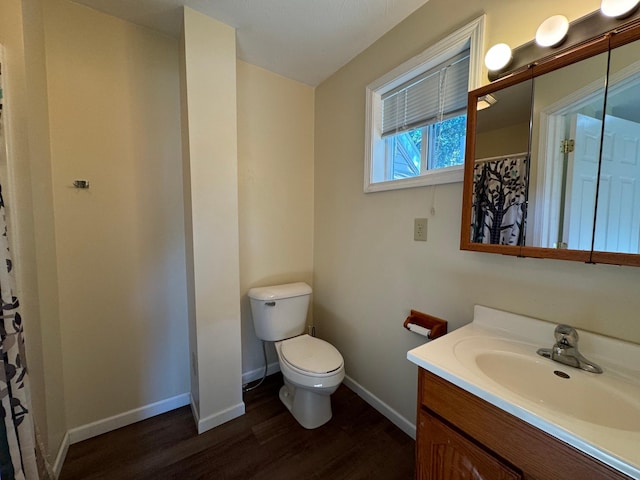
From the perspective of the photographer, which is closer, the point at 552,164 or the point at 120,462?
the point at 552,164

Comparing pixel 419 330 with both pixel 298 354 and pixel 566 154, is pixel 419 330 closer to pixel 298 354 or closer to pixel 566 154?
pixel 298 354

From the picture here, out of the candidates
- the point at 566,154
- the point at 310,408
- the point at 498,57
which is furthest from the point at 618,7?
the point at 310,408

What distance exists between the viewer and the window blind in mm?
1297

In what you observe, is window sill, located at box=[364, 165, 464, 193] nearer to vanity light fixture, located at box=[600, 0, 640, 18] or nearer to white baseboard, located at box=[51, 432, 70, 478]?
vanity light fixture, located at box=[600, 0, 640, 18]

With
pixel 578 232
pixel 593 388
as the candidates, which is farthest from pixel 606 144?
pixel 593 388

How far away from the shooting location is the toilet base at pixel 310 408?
1622mm

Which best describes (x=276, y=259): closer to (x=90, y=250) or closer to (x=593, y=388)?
(x=90, y=250)

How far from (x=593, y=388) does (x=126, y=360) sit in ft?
7.19

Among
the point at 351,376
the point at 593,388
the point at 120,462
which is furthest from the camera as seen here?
the point at 351,376

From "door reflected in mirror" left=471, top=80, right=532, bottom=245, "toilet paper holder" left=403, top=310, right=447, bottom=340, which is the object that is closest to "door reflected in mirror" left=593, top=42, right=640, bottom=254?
"door reflected in mirror" left=471, top=80, right=532, bottom=245

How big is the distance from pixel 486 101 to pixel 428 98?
404 millimetres

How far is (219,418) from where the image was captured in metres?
1.64

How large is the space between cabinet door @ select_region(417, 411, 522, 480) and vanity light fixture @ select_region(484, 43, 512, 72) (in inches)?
53.8

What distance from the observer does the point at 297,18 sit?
57.6 inches
